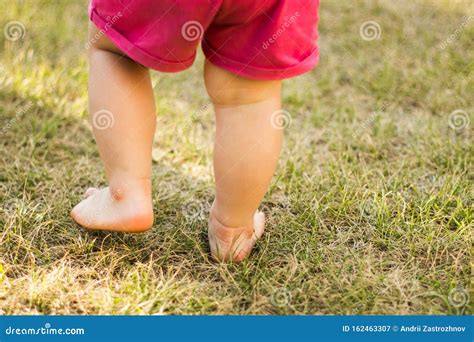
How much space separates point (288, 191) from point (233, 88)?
0.50 m

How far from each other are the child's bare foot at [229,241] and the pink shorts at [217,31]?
1.18 ft

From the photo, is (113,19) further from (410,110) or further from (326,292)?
(410,110)

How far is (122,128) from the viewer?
50.1 inches

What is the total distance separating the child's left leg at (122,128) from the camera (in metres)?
1.27

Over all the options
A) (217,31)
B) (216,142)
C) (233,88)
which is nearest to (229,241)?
(216,142)

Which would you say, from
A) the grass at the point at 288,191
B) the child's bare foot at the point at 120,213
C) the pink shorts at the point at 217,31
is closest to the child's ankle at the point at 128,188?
the child's bare foot at the point at 120,213

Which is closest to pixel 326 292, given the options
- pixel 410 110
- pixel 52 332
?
pixel 52 332

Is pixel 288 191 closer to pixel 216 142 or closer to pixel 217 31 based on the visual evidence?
pixel 216 142

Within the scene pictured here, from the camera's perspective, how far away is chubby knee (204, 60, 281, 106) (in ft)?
3.99

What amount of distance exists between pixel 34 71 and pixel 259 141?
1.17 m

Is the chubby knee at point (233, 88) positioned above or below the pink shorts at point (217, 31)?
below

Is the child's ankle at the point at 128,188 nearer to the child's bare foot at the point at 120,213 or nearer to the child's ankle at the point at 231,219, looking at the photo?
the child's bare foot at the point at 120,213

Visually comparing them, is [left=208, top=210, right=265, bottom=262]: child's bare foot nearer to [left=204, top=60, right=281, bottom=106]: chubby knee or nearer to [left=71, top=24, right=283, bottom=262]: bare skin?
[left=71, top=24, right=283, bottom=262]: bare skin

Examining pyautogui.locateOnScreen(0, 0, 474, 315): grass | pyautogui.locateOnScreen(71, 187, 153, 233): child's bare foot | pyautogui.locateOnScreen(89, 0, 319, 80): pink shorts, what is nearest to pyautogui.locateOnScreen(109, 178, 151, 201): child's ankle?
pyautogui.locateOnScreen(71, 187, 153, 233): child's bare foot
